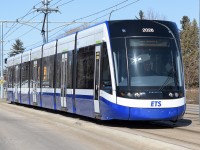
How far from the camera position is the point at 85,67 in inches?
707

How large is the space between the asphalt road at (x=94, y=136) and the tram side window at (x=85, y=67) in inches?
57.0

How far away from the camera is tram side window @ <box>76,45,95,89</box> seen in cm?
1725

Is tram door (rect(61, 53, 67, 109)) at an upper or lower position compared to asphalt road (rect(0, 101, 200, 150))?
upper

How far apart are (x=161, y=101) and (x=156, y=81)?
641mm

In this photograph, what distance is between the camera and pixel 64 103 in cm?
2075

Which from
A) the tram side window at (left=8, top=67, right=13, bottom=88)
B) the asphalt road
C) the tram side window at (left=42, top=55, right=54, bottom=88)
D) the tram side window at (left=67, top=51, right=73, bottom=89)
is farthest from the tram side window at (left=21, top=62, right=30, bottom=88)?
the asphalt road

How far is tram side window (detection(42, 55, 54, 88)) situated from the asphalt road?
5.63m

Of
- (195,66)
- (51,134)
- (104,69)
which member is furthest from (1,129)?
(195,66)

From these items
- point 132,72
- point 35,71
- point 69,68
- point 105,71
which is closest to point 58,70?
point 69,68

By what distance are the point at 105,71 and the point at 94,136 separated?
9.45 ft

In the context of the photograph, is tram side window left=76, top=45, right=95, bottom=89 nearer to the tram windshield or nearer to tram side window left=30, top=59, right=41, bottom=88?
the tram windshield

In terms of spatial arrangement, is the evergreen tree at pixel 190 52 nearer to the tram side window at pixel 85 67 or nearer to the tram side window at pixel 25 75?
the tram side window at pixel 25 75

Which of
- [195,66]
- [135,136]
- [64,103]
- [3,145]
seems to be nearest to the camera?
[3,145]

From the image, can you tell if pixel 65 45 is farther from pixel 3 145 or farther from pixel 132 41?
pixel 3 145
